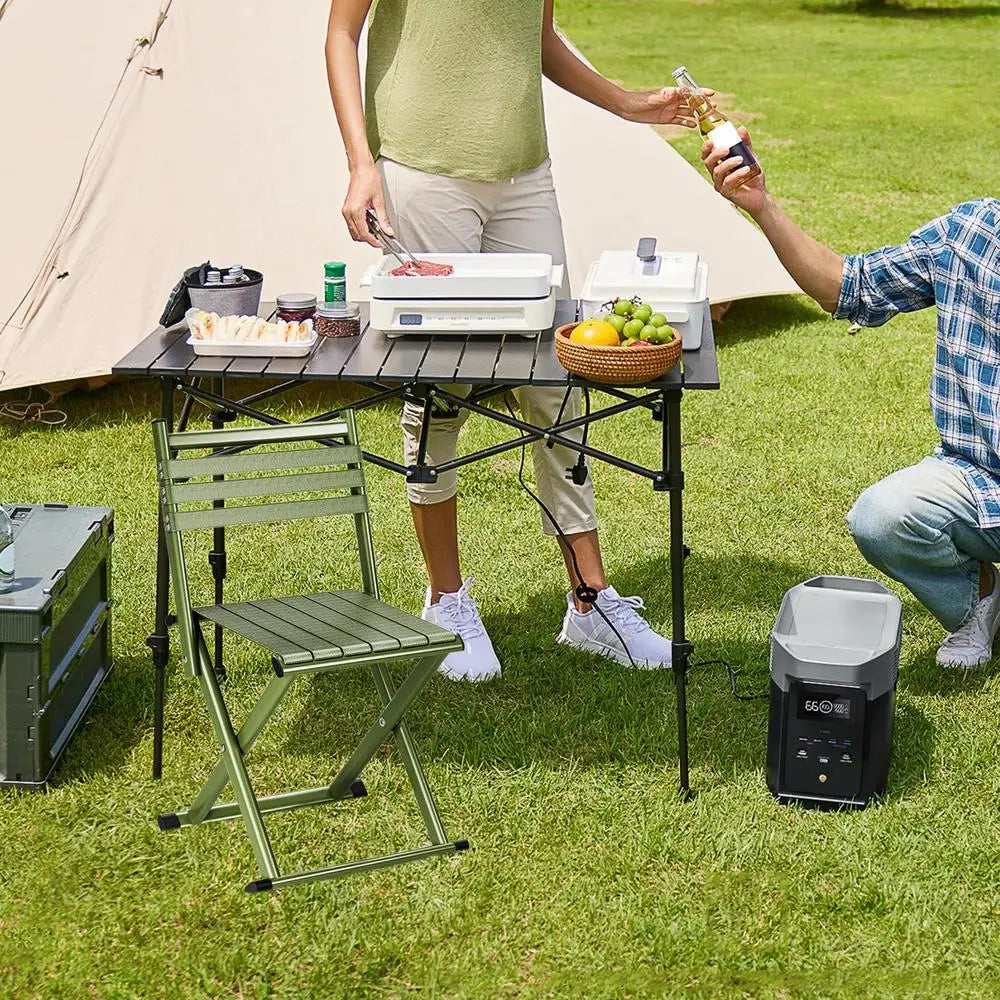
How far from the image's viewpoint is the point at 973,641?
3.83 m

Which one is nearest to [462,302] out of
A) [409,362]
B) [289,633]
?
[409,362]

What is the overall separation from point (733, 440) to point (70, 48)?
294 cm

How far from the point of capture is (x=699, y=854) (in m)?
3.09

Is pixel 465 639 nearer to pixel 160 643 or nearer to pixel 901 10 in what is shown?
pixel 160 643

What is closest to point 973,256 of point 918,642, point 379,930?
point 918,642

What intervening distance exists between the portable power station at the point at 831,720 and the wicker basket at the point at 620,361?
2.16ft

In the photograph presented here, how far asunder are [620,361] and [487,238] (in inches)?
38.3

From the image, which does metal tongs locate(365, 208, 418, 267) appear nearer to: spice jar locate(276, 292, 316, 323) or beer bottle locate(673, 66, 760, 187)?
spice jar locate(276, 292, 316, 323)

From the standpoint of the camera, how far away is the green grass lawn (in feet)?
9.04

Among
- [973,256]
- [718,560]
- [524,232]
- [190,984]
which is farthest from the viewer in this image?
[718,560]

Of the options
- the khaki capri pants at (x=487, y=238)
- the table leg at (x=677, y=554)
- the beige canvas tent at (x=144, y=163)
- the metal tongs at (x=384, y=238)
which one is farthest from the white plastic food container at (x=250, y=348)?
the beige canvas tent at (x=144, y=163)

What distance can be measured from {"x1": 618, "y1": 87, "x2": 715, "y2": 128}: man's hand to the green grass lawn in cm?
135

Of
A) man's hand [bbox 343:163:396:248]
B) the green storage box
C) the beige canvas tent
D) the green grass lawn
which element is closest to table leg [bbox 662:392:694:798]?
the green grass lawn

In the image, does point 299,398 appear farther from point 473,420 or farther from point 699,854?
point 699,854
